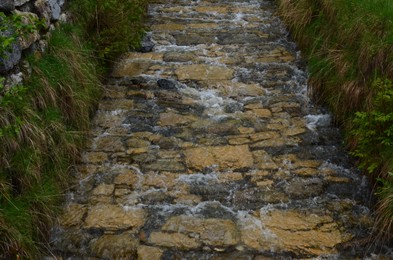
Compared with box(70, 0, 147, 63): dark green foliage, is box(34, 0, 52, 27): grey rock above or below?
above

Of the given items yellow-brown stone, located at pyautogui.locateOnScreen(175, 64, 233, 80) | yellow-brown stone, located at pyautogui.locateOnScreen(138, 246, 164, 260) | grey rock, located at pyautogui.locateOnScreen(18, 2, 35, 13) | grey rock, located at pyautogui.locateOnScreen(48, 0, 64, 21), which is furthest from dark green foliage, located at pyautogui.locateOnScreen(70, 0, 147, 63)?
yellow-brown stone, located at pyautogui.locateOnScreen(138, 246, 164, 260)

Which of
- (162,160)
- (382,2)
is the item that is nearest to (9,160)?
(162,160)

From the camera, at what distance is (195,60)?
6.70 metres

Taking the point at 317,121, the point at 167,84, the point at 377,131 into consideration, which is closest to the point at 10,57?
the point at 167,84

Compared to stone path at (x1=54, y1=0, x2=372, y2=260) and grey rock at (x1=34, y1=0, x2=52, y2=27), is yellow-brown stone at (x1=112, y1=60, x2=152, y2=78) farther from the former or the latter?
grey rock at (x1=34, y1=0, x2=52, y2=27)

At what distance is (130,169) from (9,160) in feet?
4.29

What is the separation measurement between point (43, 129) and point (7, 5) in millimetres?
→ 1082

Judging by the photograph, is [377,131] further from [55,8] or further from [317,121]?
[55,8]

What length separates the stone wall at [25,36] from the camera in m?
3.76

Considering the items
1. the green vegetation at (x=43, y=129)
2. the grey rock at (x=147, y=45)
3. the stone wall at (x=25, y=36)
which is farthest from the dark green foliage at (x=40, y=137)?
the grey rock at (x=147, y=45)

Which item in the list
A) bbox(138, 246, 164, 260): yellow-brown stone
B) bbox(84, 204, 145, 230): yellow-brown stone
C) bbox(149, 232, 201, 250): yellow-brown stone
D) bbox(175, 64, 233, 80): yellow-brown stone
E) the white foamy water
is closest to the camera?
bbox(138, 246, 164, 260): yellow-brown stone

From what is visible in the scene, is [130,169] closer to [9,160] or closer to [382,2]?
[9,160]

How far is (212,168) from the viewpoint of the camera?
4613mm

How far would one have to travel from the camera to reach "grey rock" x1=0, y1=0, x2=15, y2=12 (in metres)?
3.73
